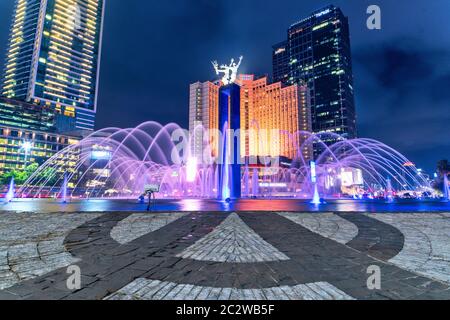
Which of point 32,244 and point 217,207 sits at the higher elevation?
point 217,207

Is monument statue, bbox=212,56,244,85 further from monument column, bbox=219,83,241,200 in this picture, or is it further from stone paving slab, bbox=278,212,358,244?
stone paving slab, bbox=278,212,358,244

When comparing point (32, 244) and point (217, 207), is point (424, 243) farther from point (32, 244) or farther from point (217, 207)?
point (32, 244)

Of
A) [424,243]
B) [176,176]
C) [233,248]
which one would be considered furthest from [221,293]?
[176,176]

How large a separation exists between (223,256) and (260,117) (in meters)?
161

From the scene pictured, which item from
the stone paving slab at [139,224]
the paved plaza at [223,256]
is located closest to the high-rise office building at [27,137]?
the stone paving slab at [139,224]

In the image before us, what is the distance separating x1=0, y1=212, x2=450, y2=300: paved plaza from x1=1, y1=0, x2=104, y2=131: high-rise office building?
191224mm

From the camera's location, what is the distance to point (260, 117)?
6358 inches

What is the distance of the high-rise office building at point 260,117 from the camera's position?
156125mm

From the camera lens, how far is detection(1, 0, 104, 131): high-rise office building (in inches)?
6775

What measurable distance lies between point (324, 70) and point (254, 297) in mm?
223124

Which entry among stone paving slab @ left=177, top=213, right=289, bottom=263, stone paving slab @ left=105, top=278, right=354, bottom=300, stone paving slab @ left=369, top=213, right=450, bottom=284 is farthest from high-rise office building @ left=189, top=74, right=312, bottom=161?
stone paving slab @ left=105, top=278, right=354, bottom=300

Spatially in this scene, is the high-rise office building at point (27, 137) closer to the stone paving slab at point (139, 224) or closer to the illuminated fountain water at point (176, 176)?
the illuminated fountain water at point (176, 176)
